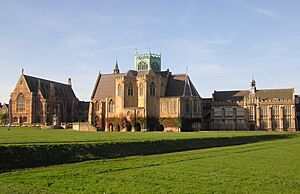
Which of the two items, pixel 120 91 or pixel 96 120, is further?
pixel 96 120

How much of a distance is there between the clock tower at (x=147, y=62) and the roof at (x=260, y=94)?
1941 cm

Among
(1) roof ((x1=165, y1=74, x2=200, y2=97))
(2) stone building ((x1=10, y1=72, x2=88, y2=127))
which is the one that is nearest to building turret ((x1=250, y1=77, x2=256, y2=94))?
(1) roof ((x1=165, y1=74, x2=200, y2=97))

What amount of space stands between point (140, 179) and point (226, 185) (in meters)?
4.31

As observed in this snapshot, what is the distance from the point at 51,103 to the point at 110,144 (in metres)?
84.9

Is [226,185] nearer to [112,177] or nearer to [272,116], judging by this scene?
[112,177]

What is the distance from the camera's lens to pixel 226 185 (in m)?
17.4

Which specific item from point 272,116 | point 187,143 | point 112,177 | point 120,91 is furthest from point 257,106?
point 112,177

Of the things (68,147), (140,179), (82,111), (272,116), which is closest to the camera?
(140,179)

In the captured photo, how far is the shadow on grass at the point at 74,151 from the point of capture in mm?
26234

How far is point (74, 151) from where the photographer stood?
3028cm

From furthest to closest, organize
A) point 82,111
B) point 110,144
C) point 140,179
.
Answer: point 82,111, point 110,144, point 140,179

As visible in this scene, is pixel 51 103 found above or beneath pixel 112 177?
above

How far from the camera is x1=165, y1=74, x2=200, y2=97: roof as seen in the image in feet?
324

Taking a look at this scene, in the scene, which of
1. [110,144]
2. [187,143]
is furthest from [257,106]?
[110,144]
